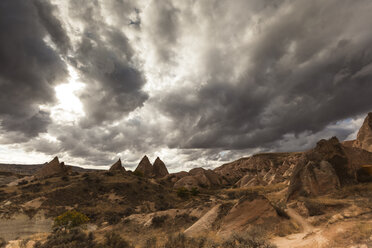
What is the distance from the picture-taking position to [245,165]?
10950cm

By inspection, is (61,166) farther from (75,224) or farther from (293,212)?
(293,212)

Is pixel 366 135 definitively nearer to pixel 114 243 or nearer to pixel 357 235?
pixel 357 235

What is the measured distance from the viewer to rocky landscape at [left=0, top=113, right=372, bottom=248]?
10695 mm

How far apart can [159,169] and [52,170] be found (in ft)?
127

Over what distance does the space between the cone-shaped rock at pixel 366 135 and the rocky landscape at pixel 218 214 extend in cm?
3536

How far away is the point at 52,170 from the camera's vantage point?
52.6m

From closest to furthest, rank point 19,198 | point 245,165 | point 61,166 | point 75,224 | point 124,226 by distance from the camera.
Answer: point 124,226, point 75,224, point 19,198, point 61,166, point 245,165

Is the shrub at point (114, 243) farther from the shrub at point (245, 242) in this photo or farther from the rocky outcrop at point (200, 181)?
the rocky outcrop at point (200, 181)

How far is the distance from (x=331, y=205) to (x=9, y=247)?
24286mm

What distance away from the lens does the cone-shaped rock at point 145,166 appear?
75250mm

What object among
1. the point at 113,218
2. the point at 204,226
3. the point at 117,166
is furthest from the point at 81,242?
the point at 117,166

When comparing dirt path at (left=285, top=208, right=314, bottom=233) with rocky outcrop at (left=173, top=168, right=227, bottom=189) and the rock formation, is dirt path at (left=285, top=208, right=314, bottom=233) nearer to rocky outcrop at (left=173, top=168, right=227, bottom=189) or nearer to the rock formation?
the rock formation

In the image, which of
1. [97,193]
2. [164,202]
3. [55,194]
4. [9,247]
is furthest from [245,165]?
[9,247]

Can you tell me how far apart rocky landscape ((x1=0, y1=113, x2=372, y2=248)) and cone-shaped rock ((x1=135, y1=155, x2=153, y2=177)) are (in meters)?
30.3
